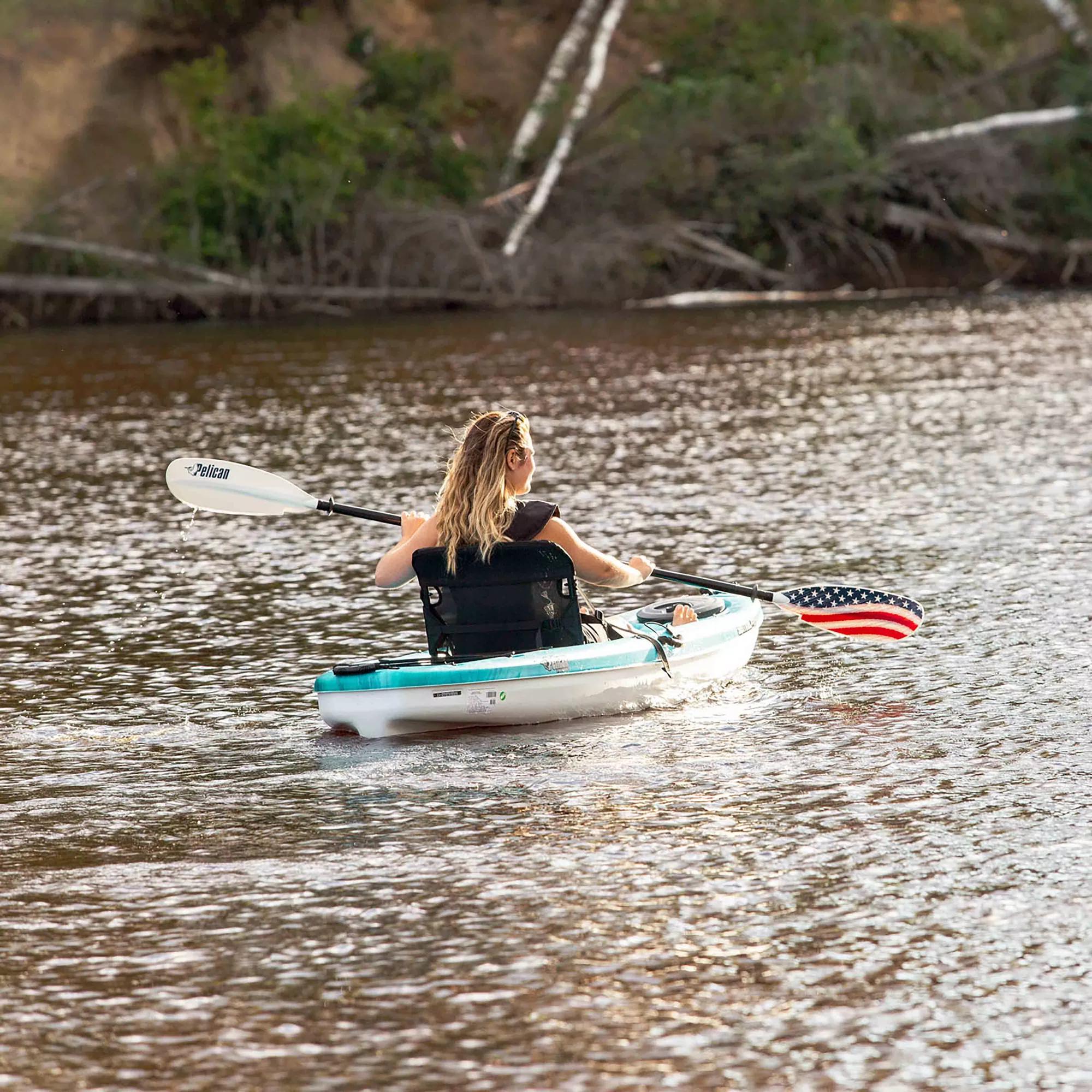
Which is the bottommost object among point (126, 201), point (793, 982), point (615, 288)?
point (793, 982)

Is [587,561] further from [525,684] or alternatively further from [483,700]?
[483,700]

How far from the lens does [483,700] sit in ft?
23.5

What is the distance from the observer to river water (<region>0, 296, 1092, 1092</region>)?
4.49 meters

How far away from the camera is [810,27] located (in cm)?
3791

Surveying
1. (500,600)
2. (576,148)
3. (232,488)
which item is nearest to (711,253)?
(576,148)

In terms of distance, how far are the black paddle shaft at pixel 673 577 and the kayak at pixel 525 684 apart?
1.06 ft

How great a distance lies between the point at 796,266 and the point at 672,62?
20.6 feet

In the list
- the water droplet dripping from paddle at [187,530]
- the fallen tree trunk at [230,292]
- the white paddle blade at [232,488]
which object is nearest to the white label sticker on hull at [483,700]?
the white paddle blade at [232,488]

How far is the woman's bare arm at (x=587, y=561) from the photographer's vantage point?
23.7 feet

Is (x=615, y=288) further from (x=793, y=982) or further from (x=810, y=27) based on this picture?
(x=793, y=982)

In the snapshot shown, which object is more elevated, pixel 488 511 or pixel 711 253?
pixel 711 253

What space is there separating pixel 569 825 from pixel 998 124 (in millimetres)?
30911

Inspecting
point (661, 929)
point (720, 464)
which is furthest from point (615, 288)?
point (661, 929)

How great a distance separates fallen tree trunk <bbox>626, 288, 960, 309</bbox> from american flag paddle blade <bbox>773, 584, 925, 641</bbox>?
963 inches
